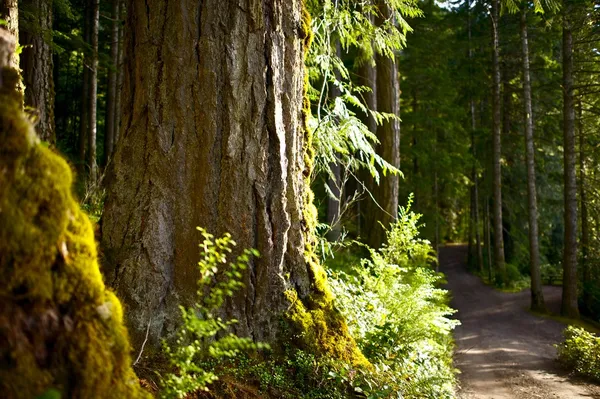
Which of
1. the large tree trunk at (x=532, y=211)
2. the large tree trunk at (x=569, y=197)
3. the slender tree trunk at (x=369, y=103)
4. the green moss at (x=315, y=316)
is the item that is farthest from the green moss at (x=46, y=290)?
the large tree trunk at (x=532, y=211)

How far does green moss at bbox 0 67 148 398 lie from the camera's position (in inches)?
70.2

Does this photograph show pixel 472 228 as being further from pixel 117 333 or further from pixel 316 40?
pixel 117 333

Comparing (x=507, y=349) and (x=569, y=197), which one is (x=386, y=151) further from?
(x=569, y=197)

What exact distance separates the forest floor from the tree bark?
15.5 ft

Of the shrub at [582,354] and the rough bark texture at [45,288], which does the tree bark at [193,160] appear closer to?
the rough bark texture at [45,288]

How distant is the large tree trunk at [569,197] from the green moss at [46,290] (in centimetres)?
1664

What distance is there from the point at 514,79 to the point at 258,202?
76.0 ft

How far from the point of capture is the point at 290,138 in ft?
13.8

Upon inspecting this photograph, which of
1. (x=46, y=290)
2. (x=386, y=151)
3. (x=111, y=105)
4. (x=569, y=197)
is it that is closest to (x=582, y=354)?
(x=386, y=151)

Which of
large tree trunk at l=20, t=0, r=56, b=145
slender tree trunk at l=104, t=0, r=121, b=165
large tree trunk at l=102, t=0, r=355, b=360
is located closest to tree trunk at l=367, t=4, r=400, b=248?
large tree trunk at l=20, t=0, r=56, b=145

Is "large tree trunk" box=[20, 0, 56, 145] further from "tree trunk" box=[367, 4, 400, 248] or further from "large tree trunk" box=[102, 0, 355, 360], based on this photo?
"tree trunk" box=[367, 4, 400, 248]

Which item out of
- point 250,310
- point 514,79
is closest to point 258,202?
point 250,310

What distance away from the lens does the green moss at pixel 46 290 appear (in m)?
1.78

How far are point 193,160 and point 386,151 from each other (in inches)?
284
